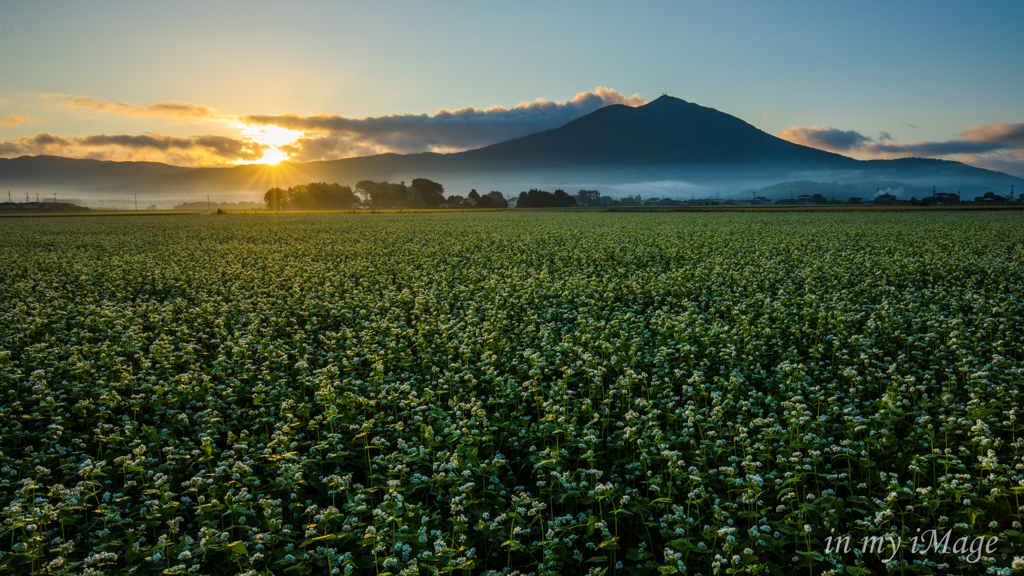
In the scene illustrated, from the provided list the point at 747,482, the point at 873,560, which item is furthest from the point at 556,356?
the point at 873,560

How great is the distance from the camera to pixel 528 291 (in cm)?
1535

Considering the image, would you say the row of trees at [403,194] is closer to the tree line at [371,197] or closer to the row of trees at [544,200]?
the tree line at [371,197]

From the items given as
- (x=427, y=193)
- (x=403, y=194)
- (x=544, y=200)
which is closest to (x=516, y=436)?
(x=544, y=200)

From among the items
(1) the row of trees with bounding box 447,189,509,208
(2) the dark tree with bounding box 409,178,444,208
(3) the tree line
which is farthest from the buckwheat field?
(2) the dark tree with bounding box 409,178,444,208

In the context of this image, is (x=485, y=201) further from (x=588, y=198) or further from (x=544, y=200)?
(x=588, y=198)

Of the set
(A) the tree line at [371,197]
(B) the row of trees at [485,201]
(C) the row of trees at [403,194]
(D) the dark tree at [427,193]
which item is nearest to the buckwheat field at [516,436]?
(B) the row of trees at [485,201]

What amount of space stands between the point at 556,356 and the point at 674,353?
2.25 metres

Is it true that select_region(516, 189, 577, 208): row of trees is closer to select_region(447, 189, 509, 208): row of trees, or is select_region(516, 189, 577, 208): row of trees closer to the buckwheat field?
select_region(447, 189, 509, 208): row of trees

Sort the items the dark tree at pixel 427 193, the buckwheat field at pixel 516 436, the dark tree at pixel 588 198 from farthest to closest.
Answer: the dark tree at pixel 588 198
the dark tree at pixel 427 193
the buckwheat field at pixel 516 436

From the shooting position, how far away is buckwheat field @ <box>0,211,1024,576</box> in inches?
189

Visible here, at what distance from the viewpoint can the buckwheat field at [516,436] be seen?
15.8ft

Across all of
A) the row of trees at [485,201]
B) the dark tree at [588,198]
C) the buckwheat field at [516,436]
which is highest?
the dark tree at [588,198]

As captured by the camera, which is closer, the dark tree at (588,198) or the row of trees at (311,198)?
the row of trees at (311,198)

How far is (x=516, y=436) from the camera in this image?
7031 millimetres
